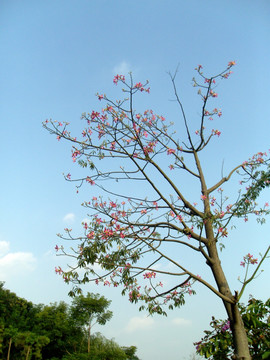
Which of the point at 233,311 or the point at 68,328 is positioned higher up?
the point at 68,328

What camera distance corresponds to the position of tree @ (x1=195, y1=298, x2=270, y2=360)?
4988 millimetres

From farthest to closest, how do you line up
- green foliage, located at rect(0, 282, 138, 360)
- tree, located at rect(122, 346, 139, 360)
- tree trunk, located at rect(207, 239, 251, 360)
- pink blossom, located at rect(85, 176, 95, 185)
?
tree, located at rect(122, 346, 139, 360)
green foliage, located at rect(0, 282, 138, 360)
pink blossom, located at rect(85, 176, 95, 185)
tree trunk, located at rect(207, 239, 251, 360)

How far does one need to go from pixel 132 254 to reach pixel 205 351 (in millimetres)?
1856

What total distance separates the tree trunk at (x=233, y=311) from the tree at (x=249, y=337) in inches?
37.9

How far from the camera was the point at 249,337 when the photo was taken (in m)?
5.13

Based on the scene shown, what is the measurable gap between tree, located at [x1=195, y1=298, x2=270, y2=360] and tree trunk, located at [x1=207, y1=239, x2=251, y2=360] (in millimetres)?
964

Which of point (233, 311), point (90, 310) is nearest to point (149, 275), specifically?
point (233, 311)

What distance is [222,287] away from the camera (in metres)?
4.36

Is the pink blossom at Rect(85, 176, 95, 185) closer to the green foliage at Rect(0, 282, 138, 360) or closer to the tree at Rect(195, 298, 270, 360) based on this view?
the tree at Rect(195, 298, 270, 360)

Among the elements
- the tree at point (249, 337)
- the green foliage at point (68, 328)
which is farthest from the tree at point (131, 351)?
the tree at point (249, 337)

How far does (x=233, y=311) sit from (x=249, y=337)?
1.39 metres

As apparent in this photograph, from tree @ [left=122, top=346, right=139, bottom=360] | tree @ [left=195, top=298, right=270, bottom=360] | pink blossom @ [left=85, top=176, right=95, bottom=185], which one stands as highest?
pink blossom @ [left=85, top=176, right=95, bottom=185]

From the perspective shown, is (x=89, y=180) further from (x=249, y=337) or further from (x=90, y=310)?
(x=90, y=310)

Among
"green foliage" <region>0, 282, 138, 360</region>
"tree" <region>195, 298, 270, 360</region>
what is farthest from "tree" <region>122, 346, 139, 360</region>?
"tree" <region>195, 298, 270, 360</region>
